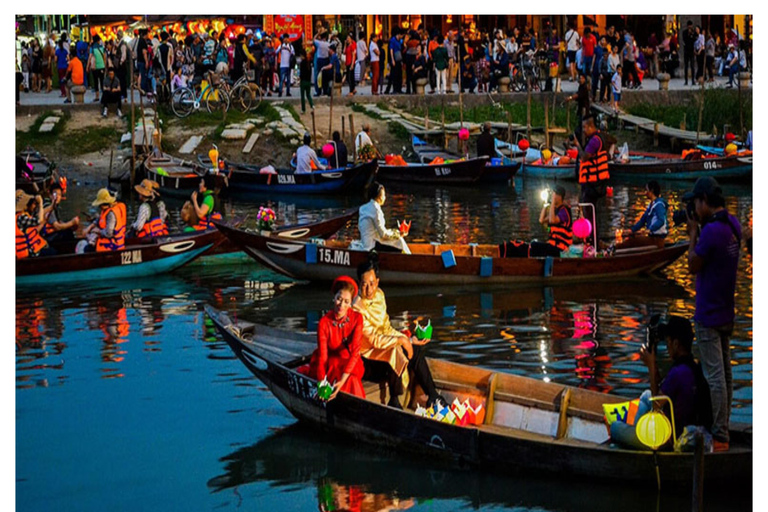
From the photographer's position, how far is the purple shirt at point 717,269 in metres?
8.15

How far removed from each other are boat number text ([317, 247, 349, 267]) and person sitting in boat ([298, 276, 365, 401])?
5888 mm

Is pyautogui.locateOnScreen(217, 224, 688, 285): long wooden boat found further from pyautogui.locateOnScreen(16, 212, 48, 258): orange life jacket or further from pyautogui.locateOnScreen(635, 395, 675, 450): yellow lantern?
pyautogui.locateOnScreen(635, 395, 675, 450): yellow lantern

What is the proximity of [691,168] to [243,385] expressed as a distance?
1698cm

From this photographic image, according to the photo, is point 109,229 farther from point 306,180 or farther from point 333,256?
point 306,180

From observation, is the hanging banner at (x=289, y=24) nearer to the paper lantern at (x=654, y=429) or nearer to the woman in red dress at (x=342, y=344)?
the woman in red dress at (x=342, y=344)

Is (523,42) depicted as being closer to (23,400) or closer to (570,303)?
(570,303)

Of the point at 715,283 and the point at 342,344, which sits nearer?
the point at 715,283

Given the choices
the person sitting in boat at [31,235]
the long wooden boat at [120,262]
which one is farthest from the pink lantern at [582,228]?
the person sitting in boat at [31,235]

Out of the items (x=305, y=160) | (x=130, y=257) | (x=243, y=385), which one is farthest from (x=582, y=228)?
(x=305, y=160)

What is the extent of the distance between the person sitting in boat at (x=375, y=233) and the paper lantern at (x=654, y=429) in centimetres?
698

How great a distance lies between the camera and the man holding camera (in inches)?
321

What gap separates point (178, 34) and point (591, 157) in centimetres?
2699

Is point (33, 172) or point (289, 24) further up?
point (289, 24)

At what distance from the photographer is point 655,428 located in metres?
8.28
